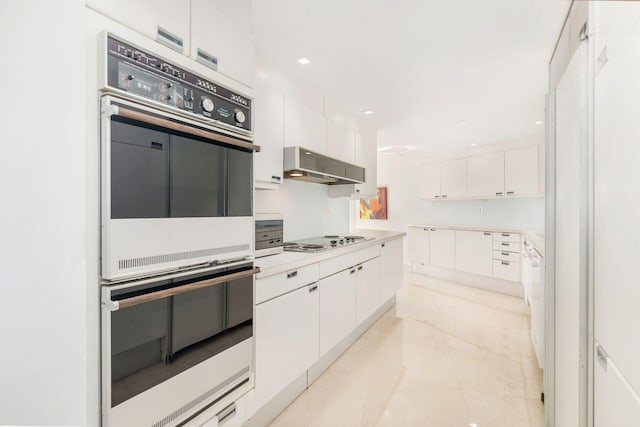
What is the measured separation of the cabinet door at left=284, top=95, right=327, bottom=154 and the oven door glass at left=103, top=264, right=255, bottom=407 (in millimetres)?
1321

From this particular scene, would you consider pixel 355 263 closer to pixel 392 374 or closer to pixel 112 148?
pixel 392 374

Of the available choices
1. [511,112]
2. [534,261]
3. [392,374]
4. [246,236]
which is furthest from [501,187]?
[246,236]

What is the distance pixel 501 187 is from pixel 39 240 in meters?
5.21

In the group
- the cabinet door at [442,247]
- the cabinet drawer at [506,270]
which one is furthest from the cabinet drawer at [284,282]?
the cabinet door at [442,247]

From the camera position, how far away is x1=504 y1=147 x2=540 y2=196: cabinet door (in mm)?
4211

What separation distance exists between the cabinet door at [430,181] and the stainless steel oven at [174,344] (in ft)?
15.5

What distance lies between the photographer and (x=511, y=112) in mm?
3326

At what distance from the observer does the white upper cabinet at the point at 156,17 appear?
921 millimetres

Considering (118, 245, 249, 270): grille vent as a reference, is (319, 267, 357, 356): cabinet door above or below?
below

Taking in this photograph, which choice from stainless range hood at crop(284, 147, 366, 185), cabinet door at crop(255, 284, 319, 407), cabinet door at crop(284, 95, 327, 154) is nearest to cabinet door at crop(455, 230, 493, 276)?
stainless range hood at crop(284, 147, 366, 185)

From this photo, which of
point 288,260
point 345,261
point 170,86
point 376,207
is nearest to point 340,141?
point 345,261

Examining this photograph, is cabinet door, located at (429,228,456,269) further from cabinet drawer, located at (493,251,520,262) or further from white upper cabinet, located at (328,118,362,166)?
white upper cabinet, located at (328,118,362,166)

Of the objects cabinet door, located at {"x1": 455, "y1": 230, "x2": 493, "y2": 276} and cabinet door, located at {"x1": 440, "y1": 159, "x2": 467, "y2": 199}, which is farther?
cabinet door, located at {"x1": 440, "y1": 159, "x2": 467, "y2": 199}

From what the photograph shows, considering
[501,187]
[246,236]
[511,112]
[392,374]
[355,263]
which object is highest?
[511,112]
